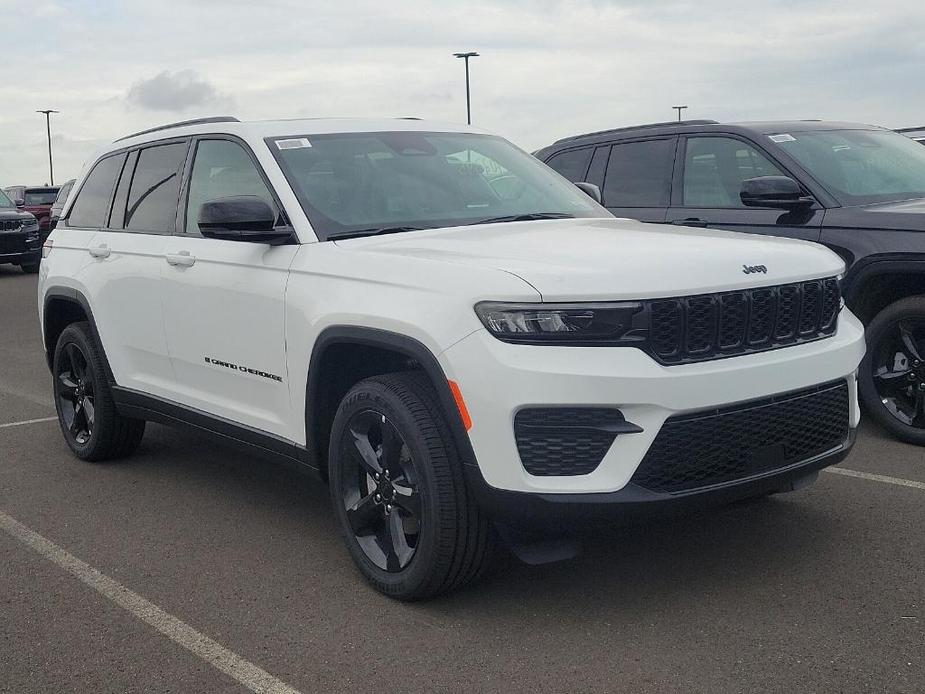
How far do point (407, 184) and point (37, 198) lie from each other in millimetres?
26321

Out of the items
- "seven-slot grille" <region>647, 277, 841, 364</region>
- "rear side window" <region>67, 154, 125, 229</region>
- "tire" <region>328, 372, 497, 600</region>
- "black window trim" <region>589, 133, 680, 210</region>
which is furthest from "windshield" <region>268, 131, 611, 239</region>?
"black window trim" <region>589, 133, 680, 210</region>

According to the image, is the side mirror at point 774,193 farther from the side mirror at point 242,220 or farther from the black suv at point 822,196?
the side mirror at point 242,220

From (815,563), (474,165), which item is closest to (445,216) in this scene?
(474,165)

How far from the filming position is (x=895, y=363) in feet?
20.9

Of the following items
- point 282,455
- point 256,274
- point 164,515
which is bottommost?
point 164,515

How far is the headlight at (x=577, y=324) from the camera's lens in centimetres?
363

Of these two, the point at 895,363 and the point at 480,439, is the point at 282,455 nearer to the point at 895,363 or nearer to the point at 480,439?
the point at 480,439

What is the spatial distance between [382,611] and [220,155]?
232 cm

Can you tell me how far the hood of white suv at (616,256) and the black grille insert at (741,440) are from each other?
410 millimetres

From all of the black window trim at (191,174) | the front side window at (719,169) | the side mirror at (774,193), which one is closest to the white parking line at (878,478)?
the side mirror at (774,193)

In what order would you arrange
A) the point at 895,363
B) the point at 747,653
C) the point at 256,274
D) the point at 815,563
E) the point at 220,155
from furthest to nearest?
the point at 895,363, the point at 220,155, the point at 256,274, the point at 815,563, the point at 747,653

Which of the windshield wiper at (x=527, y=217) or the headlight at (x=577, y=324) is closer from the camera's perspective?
the headlight at (x=577, y=324)

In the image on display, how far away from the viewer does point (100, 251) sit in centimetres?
602

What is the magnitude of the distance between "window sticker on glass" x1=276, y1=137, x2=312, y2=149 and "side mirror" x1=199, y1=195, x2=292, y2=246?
0.39 meters
